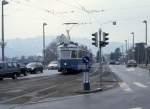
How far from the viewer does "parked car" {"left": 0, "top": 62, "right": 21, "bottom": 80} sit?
46719 millimetres

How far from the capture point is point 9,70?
47.8 meters

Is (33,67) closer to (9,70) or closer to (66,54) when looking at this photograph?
(66,54)

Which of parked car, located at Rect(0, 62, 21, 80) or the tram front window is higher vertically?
the tram front window

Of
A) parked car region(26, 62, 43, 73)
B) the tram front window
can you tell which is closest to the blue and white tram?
the tram front window

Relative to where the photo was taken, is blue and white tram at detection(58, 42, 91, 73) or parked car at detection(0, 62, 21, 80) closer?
parked car at detection(0, 62, 21, 80)

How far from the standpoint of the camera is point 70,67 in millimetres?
56438

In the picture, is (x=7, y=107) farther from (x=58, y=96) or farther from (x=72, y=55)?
(x=72, y=55)

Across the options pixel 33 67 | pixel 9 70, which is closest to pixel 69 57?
pixel 9 70

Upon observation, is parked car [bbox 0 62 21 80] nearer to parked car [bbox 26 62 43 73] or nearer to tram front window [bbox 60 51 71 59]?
tram front window [bbox 60 51 71 59]

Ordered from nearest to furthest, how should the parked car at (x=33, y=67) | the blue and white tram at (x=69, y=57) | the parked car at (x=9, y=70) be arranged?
the parked car at (x=9, y=70) → the blue and white tram at (x=69, y=57) → the parked car at (x=33, y=67)

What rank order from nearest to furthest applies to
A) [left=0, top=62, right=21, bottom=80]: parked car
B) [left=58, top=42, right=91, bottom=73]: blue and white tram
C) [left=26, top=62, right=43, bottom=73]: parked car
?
[left=0, top=62, right=21, bottom=80]: parked car → [left=58, top=42, right=91, bottom=73]: blue and white tram → [left=26, top=62, right=43, bottom=73]: parked car

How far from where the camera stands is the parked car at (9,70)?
4672cm

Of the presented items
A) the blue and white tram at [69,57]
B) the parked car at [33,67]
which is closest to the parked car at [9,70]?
the blue and white tram at [69,57]

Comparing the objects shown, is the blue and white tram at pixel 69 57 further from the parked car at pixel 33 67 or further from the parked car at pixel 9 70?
the parked car at pixel 33 67
